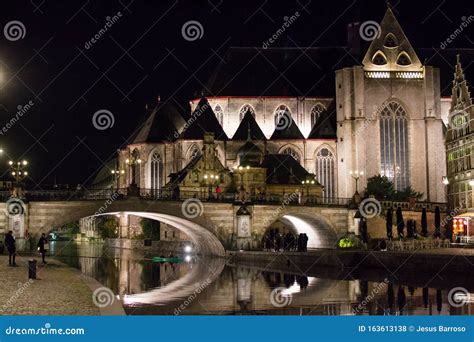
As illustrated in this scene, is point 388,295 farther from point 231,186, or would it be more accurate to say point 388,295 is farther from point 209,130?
point 209,130

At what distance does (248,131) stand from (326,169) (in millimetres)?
8933

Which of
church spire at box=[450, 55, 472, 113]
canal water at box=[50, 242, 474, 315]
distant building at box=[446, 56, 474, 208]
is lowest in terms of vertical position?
canal water at box=[50, 242, 474, 315]

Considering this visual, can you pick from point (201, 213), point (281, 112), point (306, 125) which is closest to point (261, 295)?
point (201, 213)

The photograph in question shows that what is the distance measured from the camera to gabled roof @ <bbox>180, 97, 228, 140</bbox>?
91.6 m

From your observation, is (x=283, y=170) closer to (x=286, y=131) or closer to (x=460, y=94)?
(x=286, y=131)

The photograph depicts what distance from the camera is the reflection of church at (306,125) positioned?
278 ft

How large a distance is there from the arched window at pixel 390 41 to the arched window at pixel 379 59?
5.19 ft

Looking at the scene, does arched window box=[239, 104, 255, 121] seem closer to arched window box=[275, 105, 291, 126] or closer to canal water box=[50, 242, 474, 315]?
arched window box=[275, 105, 291, 126]

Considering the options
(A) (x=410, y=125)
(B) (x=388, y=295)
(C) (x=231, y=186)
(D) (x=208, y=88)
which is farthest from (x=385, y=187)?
(B) (x=388, y=295)

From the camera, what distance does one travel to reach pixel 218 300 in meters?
31.6

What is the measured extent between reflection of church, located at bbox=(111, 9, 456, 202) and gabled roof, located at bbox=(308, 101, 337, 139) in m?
0.10

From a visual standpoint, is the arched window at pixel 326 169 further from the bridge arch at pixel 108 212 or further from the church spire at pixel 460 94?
the bridge arch at pixel 108 212

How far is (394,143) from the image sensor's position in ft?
280

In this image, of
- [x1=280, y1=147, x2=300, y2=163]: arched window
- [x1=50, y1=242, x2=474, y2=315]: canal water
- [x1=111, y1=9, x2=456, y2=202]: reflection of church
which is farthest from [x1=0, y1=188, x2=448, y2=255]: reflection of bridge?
[x1=280, y1=147, x2=300, y2=163]: arched window
